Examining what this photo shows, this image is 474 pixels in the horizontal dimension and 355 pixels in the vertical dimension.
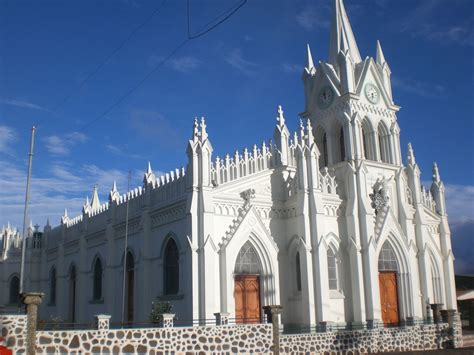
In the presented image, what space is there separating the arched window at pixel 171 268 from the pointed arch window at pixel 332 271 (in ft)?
23.9

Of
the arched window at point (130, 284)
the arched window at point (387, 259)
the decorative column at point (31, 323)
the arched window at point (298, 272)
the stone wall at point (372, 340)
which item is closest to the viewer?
the decorative column at point (31, 323)

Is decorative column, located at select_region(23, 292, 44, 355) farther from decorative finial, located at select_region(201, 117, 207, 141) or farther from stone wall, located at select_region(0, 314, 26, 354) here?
decorative finial, located at select_region(201, 117, 207, 141)

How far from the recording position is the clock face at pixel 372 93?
30453 mm

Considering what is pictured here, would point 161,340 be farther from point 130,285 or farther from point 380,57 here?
point 380,57

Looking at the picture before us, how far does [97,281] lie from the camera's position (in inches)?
1273

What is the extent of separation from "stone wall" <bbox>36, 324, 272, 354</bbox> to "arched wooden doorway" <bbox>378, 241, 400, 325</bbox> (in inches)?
401

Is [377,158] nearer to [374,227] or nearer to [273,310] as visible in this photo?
[374,227]

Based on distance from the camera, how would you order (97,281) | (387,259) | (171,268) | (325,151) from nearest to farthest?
(171,268), (387,259), (325,151), (97,281)

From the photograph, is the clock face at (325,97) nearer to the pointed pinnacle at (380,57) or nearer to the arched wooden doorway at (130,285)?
the pointed pinnacle at (380,57)

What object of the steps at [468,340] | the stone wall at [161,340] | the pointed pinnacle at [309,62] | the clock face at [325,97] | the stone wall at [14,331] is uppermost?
the pointed pinnacle at [309,62]

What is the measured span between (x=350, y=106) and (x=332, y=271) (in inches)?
344

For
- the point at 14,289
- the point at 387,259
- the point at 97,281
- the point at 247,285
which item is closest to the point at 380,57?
the point at 387,259

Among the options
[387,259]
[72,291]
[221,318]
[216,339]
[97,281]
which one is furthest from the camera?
[72,291]

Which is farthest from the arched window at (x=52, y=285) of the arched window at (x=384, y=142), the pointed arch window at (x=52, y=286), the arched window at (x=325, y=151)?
Result: the arched window at (x=384, y=142)
